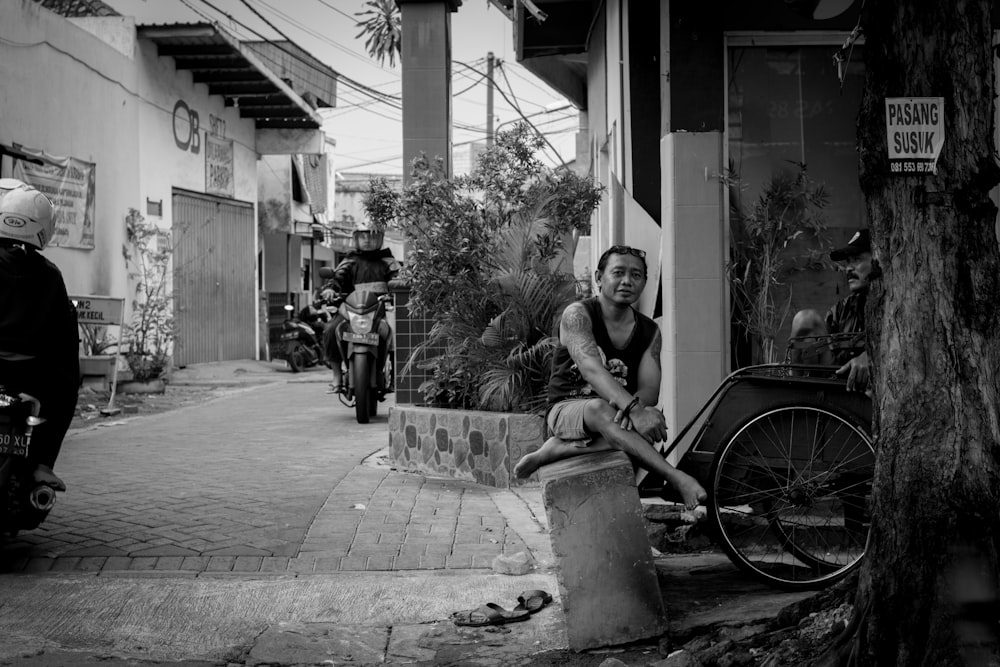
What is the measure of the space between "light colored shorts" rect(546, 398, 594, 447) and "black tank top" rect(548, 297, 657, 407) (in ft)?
0.42

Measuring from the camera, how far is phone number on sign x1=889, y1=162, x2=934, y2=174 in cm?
358

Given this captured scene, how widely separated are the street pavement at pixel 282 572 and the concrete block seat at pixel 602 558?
0.40ft

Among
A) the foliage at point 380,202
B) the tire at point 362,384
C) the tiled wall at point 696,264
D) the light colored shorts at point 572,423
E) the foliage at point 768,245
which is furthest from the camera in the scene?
the tire at point 362,384

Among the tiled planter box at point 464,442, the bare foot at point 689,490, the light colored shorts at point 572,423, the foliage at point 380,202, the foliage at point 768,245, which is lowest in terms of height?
the tiled planter box at point 464,442

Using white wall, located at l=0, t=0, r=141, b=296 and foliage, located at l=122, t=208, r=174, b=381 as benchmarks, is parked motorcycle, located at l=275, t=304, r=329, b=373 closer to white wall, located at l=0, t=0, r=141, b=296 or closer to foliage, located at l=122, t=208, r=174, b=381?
foliage, located at l=122, t=208, r=174, b=381

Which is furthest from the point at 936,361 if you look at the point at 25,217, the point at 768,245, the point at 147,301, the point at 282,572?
the point at 147,301

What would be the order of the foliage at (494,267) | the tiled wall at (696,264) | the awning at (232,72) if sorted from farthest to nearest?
the awning at (232,72), the foliage at (494,267), the tiled wall at (696,264)

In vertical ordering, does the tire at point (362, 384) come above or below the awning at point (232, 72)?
below

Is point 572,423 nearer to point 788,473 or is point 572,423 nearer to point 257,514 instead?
point 788,473

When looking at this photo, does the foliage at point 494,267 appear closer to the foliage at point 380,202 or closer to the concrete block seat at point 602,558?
the foliage at point 380,202

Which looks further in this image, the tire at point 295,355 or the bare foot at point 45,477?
the tire at point 295,355

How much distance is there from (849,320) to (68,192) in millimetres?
12008

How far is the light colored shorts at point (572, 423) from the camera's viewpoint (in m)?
4.96

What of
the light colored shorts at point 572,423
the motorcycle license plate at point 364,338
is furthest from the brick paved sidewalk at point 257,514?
the motorcycle license plate at point 364,338
